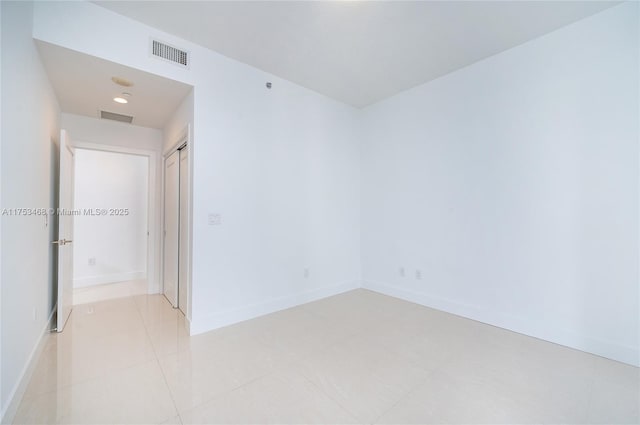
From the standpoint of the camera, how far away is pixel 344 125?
4.24 meters

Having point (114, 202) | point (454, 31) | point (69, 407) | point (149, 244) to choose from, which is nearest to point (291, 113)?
point (454, 31)

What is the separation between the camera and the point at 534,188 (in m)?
2.69

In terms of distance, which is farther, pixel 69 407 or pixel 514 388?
pixel 514 388

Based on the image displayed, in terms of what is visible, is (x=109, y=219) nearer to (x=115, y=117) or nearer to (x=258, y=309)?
(x=115, y=117)

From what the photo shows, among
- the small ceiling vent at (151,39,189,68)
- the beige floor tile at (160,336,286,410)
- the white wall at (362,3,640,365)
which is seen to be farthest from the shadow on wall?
the white wall at (362,3,640,365)

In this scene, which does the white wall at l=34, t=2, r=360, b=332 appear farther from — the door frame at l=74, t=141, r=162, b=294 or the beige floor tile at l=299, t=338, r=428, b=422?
the door frame at l=74, t=141, r=162, b=294

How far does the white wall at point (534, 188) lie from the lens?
7.43 ft

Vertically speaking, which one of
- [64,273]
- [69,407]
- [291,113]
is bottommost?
[69,407]

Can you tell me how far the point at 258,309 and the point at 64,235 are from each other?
2211 mm

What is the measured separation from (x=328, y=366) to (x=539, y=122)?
9.88 feet

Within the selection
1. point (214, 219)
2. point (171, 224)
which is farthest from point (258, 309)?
point (171, 224)

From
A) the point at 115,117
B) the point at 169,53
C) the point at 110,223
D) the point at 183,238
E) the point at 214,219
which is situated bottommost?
the point at 183,238

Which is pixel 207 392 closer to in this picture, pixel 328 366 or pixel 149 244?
pixel 328 366

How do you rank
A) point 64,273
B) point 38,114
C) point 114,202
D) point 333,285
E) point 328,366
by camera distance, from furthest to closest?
1. point 114,202
2. point 333,285
3. point 64,273
4. point 38,114
5. point 328,366
